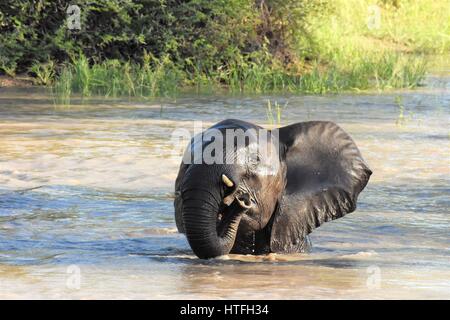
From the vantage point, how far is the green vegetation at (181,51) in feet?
58.1

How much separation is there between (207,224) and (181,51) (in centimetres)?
1272

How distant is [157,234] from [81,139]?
4581 millimetres

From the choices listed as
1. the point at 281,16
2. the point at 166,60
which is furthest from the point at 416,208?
the point at 281,16

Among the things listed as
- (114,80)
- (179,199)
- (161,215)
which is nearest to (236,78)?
(114,80)

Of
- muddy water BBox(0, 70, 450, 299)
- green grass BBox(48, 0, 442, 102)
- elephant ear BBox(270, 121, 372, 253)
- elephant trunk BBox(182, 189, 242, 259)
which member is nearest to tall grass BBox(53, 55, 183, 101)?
green grass BBox(48, 0, 442, 102)

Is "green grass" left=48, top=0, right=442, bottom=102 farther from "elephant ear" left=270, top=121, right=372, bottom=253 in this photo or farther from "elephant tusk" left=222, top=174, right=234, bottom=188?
"elephant tusk" left=222, top=174, right=234, bottom=188

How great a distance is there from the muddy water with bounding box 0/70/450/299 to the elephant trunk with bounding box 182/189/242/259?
0.17 meters

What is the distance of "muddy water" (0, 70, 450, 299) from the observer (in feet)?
20.7

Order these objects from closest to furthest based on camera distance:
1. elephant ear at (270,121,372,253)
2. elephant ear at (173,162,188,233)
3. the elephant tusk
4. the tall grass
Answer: the elephant tusk → elephant ear at (173,162,188,233) → elephant ear at (270,121,372,253) → the tall grass

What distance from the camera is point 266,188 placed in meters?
6.84

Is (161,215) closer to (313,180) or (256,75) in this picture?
(313,180)

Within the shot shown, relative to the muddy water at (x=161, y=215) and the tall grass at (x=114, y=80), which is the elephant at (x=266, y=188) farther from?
the tall grass at (x=114, y=80)
